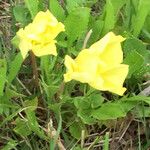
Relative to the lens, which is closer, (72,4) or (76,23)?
(76,23)

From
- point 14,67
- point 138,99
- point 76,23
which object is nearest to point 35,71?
point 14,67

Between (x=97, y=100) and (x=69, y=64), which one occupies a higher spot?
(x=69, y=64)

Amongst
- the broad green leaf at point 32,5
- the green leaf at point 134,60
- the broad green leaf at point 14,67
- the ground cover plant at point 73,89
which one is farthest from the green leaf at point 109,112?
the broad green leaf at point 32,5

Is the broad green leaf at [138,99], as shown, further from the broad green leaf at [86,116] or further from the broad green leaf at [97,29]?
the broad green leaf at [97,29]

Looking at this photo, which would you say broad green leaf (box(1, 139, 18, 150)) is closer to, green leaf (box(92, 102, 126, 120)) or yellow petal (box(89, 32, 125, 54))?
green leaf (box(92, 102, 126, 120))

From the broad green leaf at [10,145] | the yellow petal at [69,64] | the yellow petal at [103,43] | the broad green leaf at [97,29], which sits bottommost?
the broad green leaf at [10,145]

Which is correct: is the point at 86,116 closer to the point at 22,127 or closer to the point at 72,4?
the point at 22,127

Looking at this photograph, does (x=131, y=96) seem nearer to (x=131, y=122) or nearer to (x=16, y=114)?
(x=131, y=122)
